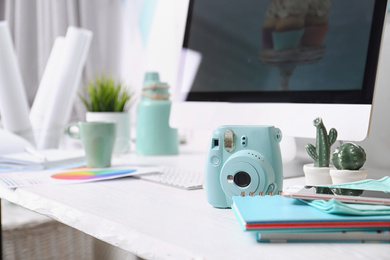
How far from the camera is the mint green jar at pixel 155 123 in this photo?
3.82 feet

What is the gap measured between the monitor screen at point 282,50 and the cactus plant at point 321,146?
11cm

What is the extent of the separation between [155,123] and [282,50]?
44 cm

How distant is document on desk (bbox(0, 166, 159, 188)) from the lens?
75 cm

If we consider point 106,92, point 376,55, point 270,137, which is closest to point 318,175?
point 270,137

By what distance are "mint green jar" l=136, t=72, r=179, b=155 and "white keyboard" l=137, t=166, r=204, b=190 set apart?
10.4 inches

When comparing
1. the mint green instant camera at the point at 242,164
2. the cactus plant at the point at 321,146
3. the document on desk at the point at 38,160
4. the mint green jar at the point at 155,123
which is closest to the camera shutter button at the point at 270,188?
the mint green instant camera at the point at 242,164

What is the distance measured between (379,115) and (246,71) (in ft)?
0.91

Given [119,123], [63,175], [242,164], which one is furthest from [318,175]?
[119,123]

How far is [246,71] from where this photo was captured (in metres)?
0.90

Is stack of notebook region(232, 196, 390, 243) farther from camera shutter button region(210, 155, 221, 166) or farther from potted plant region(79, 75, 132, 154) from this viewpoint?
potted plant region(79, 75, 132, 154)

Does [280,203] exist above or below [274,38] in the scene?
below

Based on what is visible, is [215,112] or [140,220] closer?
[140,220]

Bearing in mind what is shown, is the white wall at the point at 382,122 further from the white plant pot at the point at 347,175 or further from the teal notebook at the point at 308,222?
the teal notebook at the point at 308,222

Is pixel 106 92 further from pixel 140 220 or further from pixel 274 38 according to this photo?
pixel 140 220
